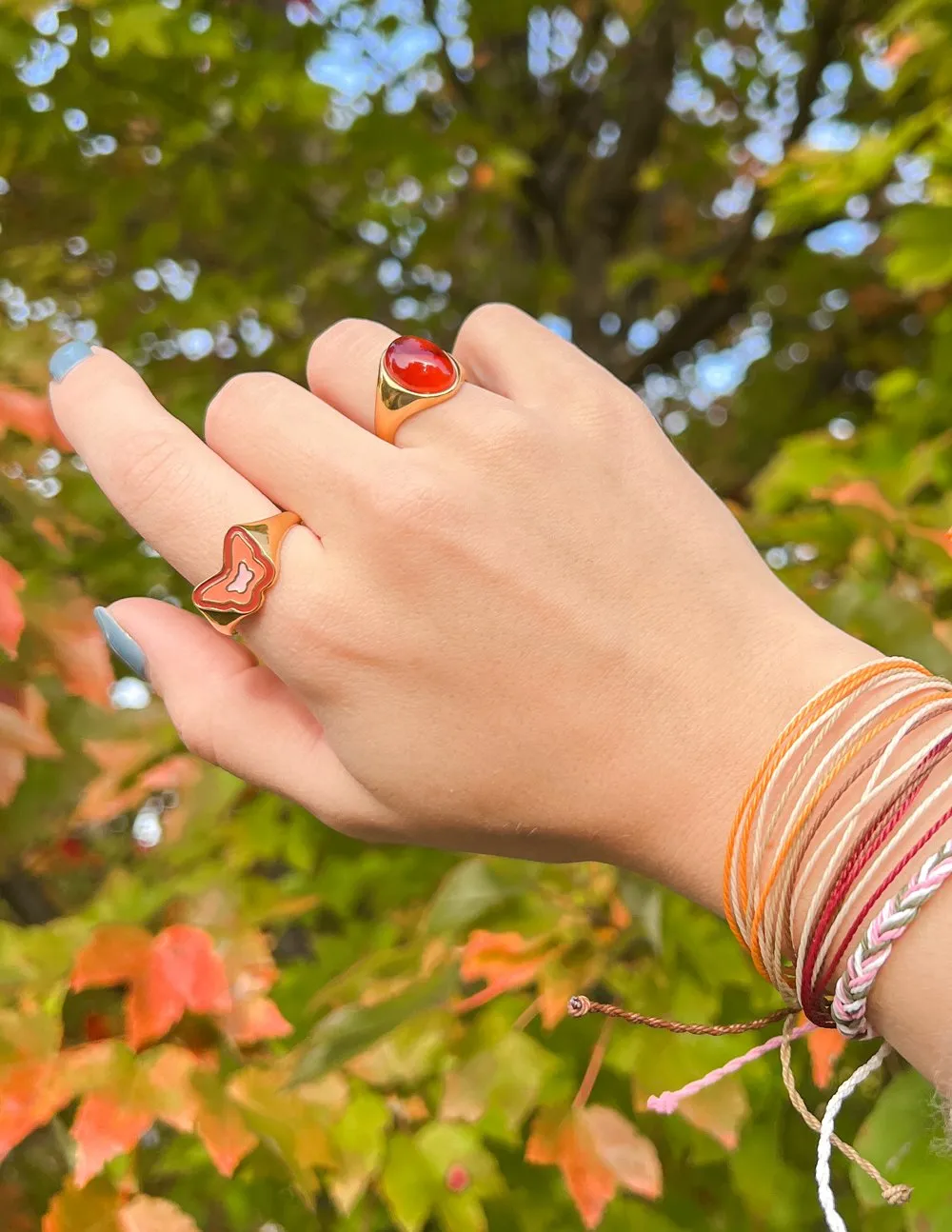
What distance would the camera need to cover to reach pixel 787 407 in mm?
3344

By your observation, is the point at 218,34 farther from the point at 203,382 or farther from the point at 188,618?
the point at 188,618

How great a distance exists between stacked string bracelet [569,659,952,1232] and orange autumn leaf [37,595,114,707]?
102 cm

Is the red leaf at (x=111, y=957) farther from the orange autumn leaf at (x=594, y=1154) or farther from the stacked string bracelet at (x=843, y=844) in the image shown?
the stacked string bracelet at (x=843, y=844)

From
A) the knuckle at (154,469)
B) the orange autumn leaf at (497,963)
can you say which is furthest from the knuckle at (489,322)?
the orange autumn leaf at (497,963)

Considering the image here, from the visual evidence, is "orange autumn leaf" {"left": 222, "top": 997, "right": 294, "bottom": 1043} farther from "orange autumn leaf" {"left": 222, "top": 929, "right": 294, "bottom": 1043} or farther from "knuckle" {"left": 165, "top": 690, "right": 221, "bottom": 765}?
"knuckle" {"left": 165, "top": 690, "right": 221, "bottom": 765}

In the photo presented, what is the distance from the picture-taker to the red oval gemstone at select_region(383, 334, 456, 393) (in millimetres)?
805

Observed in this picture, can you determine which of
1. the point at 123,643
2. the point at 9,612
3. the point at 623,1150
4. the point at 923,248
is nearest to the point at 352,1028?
the point at 623,1150

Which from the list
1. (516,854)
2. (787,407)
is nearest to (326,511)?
(516,854)

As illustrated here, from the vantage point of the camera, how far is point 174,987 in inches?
44.3

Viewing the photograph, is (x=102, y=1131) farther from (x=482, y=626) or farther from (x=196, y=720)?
(x=482, y=626)

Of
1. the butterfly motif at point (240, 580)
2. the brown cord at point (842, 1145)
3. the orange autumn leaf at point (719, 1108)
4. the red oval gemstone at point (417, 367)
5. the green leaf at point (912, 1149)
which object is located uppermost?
the red oval gemstone at point (417, 367)

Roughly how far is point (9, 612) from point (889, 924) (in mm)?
1022

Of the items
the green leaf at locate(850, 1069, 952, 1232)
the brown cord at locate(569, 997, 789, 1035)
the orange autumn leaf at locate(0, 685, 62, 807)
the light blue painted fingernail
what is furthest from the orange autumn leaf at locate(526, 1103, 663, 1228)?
the light blue painted fingernail

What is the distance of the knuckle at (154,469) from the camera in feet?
2.70
